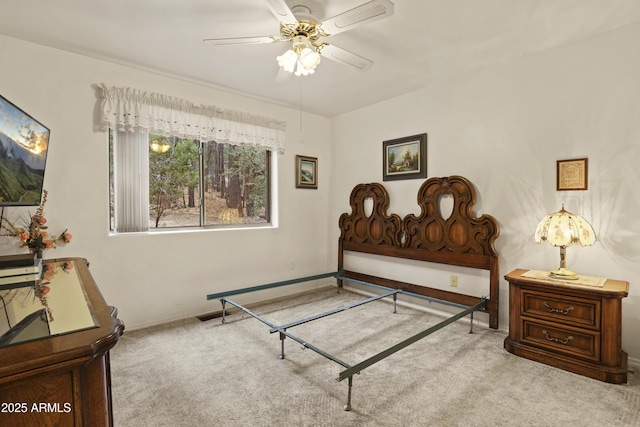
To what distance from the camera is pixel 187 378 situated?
7.39 feet

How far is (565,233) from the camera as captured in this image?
2396mm

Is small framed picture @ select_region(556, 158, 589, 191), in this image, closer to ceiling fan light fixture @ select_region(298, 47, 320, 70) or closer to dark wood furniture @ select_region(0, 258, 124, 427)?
ceiling fan light fixture @ select_region(298, 47, 320, 70)

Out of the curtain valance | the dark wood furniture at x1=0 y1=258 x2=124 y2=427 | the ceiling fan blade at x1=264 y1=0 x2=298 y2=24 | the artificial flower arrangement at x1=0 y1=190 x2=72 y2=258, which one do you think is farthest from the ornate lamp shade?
the artificial flower arrangement at x1=0 y1=190 x2=72 y2=258

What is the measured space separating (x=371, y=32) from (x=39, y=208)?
3.10 m

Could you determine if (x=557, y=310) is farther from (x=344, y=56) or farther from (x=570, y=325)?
(x=344, y=56)

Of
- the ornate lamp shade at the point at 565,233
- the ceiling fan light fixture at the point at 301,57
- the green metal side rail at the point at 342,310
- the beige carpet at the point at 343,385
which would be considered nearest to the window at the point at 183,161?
the green metal side rail at the point at 342,310

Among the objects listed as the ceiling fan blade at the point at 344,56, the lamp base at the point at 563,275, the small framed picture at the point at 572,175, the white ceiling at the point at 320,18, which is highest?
the white ceiling at the point at 320,18

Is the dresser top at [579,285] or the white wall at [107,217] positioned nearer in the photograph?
the dresser top at [579,285]

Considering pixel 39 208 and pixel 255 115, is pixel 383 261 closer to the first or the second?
pixel 255 115

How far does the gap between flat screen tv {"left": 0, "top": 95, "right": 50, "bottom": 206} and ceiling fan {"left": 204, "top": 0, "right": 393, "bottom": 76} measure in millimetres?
1245

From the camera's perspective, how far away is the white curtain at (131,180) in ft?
10.3

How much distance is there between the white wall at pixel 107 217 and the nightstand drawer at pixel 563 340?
9.20 feet

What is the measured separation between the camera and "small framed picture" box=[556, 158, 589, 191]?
2.64 m

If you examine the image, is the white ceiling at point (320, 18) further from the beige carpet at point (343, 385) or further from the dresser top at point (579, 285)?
the beige carpet at point (343, 385)
